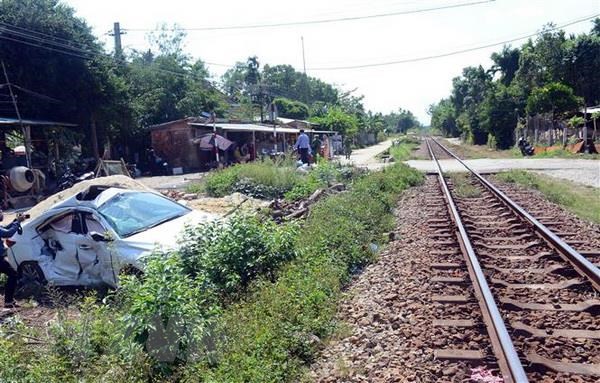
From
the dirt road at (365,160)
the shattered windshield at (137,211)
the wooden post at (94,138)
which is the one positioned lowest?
the dirt road at (365,160)

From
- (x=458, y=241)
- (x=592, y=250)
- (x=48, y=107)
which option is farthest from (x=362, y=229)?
(x=48, y=107)

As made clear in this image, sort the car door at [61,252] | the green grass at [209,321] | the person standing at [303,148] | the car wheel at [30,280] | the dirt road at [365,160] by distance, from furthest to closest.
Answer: the dirt road at [365,160] < the person standing at [303,148] < the car wheel at [30,280] < the car door at [61,252] < the green grass at [209,321]

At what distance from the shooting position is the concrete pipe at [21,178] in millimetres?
18750

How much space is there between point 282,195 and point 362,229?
706cm

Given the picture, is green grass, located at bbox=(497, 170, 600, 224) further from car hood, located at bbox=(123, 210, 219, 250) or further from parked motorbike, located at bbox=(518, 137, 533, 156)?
parked motorbike, located at bbox=(518, 137, 533, 156)

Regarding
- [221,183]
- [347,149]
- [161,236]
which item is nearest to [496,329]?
[161,236]

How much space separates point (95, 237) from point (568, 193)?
11689 mm

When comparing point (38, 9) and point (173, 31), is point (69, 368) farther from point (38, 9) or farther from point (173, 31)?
point (173, 31)

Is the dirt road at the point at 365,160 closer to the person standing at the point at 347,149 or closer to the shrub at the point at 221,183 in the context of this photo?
the person standing at the point at 347,149

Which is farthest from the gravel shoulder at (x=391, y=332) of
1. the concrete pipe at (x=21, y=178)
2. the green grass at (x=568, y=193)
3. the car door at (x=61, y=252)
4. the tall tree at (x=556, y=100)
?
the tall tree at (x=556, y=100)

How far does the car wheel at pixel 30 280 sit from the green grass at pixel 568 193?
983 cm

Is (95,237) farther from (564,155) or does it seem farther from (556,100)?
(556,100)

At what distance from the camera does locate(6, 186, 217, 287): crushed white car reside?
7465 millimetres

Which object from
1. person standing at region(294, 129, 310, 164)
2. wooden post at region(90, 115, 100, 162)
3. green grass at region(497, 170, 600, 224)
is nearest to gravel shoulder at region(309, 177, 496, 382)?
green grass at region(497, 170, 600, 224)
